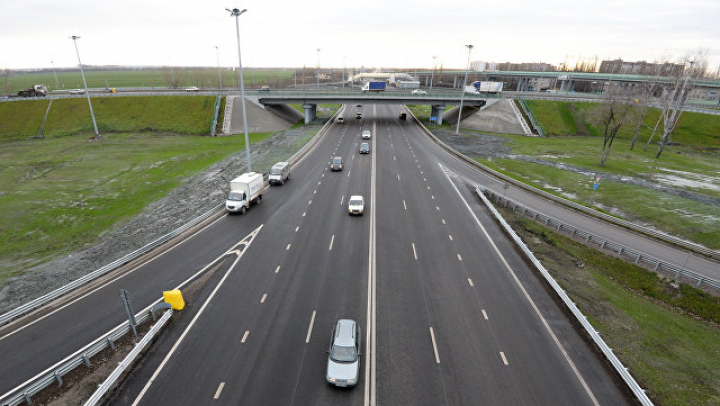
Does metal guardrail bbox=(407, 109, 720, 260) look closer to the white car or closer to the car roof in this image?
the white car

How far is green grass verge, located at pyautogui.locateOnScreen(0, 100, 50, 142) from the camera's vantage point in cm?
6119

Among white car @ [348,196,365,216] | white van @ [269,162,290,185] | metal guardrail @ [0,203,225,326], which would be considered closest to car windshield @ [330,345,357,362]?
white car @ [348,196,365,216]

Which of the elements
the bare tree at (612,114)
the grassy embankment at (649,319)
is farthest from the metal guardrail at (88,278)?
the bare tree at (612,114)

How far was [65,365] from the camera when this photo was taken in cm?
1343

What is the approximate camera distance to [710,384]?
45.1 feet

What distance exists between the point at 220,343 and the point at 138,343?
12.1 ft

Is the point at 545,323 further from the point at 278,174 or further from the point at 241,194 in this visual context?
the point at 278,174

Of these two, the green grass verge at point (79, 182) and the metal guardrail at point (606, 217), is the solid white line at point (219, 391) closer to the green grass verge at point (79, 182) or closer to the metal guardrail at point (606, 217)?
the green grass verge at point (79, 182)

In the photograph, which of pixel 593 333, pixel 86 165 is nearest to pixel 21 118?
pixel 86 165

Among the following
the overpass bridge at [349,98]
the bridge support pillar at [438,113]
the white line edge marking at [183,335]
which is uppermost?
the overpass bridge at [349,98]

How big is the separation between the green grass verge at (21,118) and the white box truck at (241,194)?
6231 centimetres

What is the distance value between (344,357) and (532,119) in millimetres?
74266

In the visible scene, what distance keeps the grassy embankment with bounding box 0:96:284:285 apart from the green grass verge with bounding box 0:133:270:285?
8 centimetres

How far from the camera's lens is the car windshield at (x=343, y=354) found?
13664mm
